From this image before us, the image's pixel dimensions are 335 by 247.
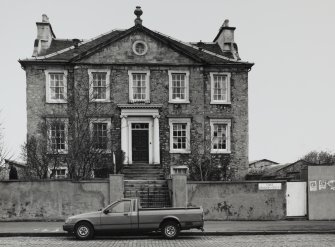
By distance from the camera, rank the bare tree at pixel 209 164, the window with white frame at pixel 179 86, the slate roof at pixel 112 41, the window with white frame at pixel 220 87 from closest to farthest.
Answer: the bare tree at pixel 209 164 < the slate roof at pixel 112 41 < the window with white frame at pixel 179 86 < the window with white frame at pixel 220 87

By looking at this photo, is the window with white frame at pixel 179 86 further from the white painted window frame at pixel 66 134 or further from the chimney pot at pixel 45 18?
the chimney pot at pixel 45 18

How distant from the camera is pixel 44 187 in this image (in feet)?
69.2

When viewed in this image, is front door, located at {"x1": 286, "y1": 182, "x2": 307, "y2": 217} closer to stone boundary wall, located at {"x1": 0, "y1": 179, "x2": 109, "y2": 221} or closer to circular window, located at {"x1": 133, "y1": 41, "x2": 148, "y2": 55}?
stone boundary wall, located at {"x1": 0, "y1": 179, "x2": 109, "y2": 221}

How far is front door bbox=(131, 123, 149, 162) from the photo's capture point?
30.6 meters

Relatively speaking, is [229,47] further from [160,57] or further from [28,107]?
[28,107]

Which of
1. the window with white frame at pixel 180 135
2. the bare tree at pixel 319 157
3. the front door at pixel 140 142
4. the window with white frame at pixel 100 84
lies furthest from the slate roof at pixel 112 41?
the bare tree at pixel 319 157

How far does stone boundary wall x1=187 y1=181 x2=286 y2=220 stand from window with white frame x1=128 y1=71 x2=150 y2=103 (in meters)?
10.8

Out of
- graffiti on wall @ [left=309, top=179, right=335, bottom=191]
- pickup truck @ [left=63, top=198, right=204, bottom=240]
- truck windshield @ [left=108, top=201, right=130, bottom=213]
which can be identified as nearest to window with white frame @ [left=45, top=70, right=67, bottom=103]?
truck windshield @ [left=108, top=201, right=130, bottom=213]

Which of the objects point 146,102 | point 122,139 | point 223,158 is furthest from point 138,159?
point 223,158

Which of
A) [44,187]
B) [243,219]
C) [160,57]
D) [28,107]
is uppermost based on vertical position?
[160,57]

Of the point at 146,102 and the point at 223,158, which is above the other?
the point at 146,102

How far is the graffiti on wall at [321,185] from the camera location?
72.2 ft

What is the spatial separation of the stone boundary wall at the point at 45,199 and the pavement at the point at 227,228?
0.85 metres

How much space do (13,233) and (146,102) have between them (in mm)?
15723
